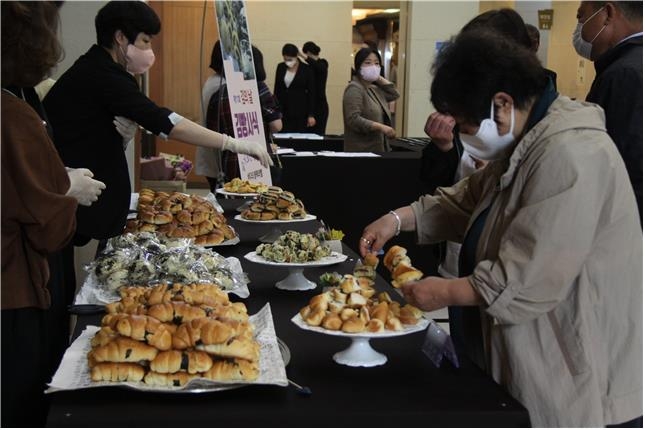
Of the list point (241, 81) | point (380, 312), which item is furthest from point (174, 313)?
point (241, 81)

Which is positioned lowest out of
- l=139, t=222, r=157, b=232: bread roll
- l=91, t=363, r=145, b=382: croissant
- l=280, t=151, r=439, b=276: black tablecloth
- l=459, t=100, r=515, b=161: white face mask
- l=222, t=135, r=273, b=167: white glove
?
l=280, t=151, r=439, b=276: black tablecloth

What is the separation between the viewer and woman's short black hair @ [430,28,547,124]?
151 cm

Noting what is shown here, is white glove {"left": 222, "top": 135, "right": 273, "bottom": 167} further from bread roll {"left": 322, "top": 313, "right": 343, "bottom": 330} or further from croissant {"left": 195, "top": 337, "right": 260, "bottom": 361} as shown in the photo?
croissant {"left": 195, "top": 337, "right": 260, "bottom": 361}

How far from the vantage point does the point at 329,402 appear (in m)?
1.37

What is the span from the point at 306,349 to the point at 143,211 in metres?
1.23

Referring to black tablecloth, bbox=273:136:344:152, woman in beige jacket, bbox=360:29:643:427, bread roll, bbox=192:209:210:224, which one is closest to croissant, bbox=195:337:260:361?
woman in beige jacket, bbox=360:29:643:427

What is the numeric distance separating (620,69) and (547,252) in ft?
3.29

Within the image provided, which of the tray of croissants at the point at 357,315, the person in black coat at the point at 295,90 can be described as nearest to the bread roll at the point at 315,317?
the tray of croissants at the point at 357,315

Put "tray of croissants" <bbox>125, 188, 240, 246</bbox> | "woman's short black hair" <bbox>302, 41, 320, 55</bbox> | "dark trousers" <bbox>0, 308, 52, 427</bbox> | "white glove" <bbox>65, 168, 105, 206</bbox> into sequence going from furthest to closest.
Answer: "woman's short black hair" <bbox>302, 41, 320, 55</bbox> < "tray of croissants" <bbox>125, 188, 240, 246</bbox> < "white glove" <bbox>65, 168, 105, 206</bbox> < "dark trousers" <bbox>0, 308, 52, 427</bbox>

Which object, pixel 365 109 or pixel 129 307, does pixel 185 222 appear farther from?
pixel 365 109

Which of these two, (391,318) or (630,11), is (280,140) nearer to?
(630,11)

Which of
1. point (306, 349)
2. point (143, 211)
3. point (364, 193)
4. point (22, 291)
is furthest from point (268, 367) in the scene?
point (364, 193)

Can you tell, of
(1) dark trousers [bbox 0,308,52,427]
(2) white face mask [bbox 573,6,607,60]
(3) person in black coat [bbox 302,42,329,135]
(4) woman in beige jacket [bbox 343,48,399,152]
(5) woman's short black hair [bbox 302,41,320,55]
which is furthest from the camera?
(5) woman's short black hair [bbox 302,41,320,55]

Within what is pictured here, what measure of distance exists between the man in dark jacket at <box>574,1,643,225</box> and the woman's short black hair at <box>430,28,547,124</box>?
2.26 ft
